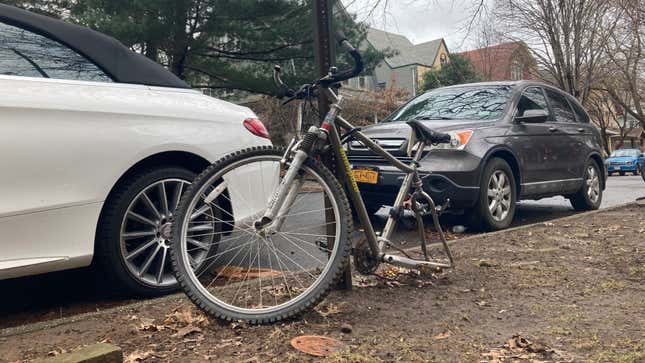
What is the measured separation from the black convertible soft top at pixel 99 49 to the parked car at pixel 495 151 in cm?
189

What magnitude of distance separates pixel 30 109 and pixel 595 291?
11.3 feet

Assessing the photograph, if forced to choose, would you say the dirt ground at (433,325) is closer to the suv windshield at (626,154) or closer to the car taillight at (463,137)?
the car taillight at (463,137)

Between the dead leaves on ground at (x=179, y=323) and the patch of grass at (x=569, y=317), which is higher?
the dead leaves on ground at (x=179, y=323)

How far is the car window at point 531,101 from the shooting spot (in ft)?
21.7

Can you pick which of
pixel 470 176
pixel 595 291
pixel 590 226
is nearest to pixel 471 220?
pixel 470 176

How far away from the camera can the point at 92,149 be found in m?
3.17

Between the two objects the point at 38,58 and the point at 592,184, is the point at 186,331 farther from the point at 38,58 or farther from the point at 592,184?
the point at 592,184

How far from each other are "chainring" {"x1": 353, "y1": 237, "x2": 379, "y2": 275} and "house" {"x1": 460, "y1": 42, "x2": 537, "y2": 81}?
22.4 metres

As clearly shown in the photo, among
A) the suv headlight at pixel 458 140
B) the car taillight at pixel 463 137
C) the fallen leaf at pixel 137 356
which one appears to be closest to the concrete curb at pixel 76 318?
the fallen leaf at pixel 137 356

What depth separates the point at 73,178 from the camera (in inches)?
122

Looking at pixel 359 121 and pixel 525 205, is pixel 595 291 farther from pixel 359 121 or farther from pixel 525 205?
pixel 359 121

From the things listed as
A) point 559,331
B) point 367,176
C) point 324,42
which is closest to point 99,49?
point 324,42

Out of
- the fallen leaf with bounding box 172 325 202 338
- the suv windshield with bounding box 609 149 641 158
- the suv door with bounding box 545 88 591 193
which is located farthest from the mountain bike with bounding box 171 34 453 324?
the suv windshield with bounding box 609 149 641 158

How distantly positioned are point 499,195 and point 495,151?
484 millimetres
